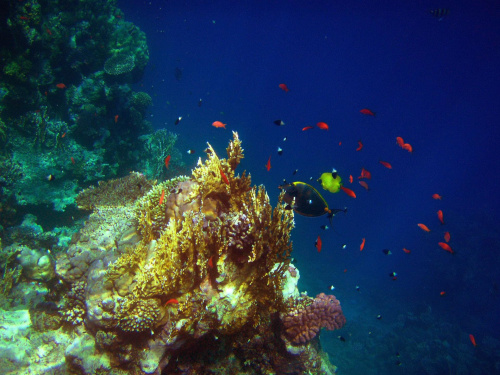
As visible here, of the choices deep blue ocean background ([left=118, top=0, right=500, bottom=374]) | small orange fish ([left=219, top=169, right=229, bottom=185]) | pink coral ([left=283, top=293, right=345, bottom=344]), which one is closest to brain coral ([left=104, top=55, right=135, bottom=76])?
deep blue ocean background ([left=118, top=0, right=500, bottom=374])

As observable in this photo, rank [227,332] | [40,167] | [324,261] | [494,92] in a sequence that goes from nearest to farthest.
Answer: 1. [227,332]
2. [40,167]
3. [324,261]
4. [494,92]

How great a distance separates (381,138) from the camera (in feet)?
329

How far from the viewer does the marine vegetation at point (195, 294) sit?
3145mm

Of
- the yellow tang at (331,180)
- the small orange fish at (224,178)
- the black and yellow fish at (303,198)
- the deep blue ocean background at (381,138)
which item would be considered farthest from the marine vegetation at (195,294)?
the deep blue ocean background at (381,138)

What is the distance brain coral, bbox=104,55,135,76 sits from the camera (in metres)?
12.8

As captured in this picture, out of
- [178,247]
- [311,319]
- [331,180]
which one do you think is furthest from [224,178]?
[331,180]

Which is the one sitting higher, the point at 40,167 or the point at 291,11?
the point at 291,11

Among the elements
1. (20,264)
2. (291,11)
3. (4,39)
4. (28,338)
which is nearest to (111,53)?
(4,39)

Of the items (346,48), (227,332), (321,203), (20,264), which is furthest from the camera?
(346,48)

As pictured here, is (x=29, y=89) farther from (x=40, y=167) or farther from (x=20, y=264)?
(x=20, y=264)

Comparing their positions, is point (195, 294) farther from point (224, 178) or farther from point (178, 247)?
point (224, 178)

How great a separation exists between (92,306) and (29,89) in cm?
1053

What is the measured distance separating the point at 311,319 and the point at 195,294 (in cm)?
236

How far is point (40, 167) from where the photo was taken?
344 inches
